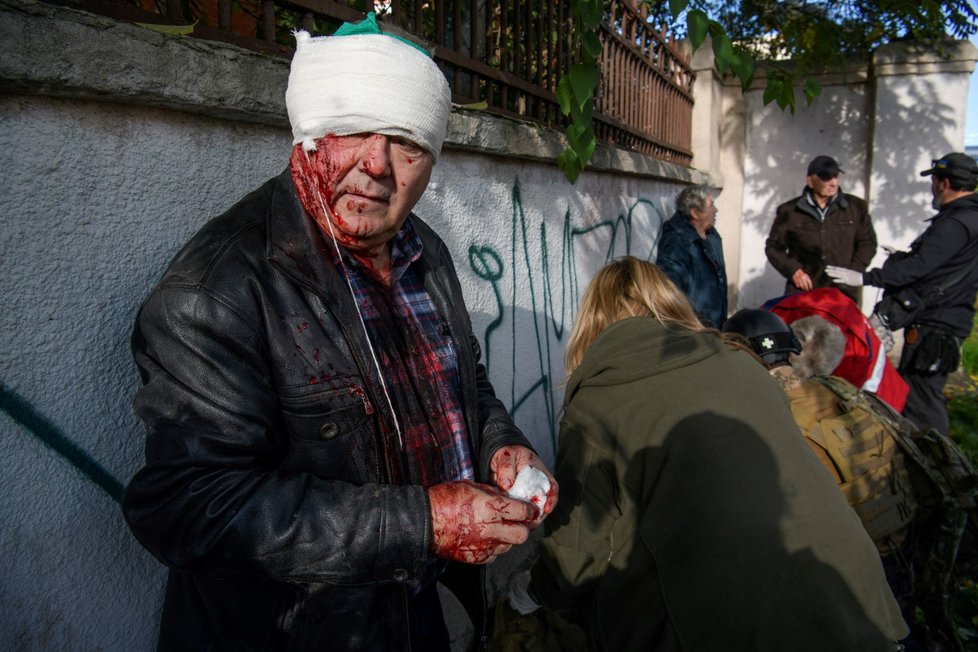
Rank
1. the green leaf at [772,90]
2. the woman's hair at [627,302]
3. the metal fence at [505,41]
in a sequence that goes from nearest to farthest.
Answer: the metal fence at [505,41] < the woman's hair at [627,302] < the green leaf at [772,90]

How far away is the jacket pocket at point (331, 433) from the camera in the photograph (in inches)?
45.6

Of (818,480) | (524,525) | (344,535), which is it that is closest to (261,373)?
(344,535)

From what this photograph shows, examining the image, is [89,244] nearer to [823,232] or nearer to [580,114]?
[580,114]

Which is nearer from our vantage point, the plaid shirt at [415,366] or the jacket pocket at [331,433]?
the jacket pocket at [331,433]

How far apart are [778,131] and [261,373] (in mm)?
7390

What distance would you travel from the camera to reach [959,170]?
12.8 feet

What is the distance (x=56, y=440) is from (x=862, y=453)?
2.18 m

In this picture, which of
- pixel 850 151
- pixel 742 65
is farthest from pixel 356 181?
pixel 850 151

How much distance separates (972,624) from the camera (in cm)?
285

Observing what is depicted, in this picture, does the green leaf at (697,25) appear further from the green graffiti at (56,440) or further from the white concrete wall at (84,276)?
the green graffiti at (56,440)

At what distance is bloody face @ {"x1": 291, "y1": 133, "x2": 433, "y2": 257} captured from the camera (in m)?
1.25

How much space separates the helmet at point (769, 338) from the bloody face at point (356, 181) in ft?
4.95

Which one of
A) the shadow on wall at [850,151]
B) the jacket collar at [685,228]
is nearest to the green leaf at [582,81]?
the jacket collar at [685,228]

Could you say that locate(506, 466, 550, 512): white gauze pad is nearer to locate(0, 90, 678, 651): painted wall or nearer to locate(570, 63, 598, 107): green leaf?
locate(0, 90, 678, 651): painted wall
